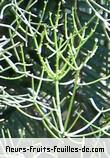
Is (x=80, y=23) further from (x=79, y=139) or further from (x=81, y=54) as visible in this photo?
(x=79, y=139)

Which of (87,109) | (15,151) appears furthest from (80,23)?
(15,151)

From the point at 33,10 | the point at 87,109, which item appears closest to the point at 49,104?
the point at 87,109

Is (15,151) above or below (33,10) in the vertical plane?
below

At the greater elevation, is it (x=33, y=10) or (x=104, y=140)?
(x=33, y=10)

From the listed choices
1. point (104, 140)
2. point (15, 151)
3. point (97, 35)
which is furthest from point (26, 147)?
point (97, 35)

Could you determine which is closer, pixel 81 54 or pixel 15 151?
pixel 15 151

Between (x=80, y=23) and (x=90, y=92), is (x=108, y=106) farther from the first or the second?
(x=80, y=23)

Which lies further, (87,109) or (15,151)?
(87,109)
